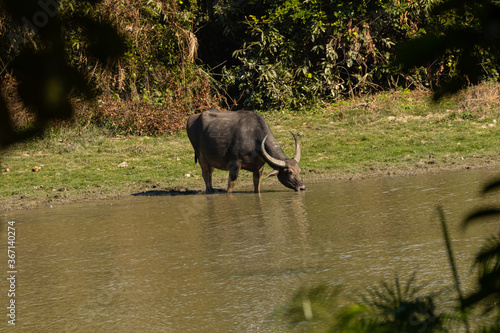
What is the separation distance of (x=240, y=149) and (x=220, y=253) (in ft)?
13.1

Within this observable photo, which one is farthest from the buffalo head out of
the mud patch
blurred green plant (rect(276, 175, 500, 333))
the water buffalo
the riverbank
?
blurred green plant (rect(276, 175, 500, 333))

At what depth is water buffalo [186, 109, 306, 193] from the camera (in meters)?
9.69

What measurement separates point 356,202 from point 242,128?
2.51 metres

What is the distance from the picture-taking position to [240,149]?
9.79 metres

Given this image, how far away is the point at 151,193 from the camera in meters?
10.3

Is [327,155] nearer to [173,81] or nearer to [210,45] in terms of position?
[173,81]

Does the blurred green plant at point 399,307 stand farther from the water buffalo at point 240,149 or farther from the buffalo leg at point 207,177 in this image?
the buffalo leg at point 207,177

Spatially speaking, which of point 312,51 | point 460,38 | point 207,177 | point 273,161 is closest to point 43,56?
point 460,38

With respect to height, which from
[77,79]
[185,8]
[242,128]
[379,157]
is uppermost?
[185,8]

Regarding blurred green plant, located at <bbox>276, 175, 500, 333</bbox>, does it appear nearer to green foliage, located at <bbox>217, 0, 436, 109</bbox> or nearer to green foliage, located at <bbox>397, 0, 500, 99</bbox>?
green foliage, located at <bbox>397, 0, 500, 99</bbox>

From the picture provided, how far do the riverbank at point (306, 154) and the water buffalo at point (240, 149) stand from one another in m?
0.75

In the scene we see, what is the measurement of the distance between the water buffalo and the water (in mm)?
503

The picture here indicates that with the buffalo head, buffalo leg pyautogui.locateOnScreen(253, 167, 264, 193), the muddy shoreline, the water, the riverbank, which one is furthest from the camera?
the riverbank

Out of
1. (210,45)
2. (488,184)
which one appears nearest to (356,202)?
(488,184)
